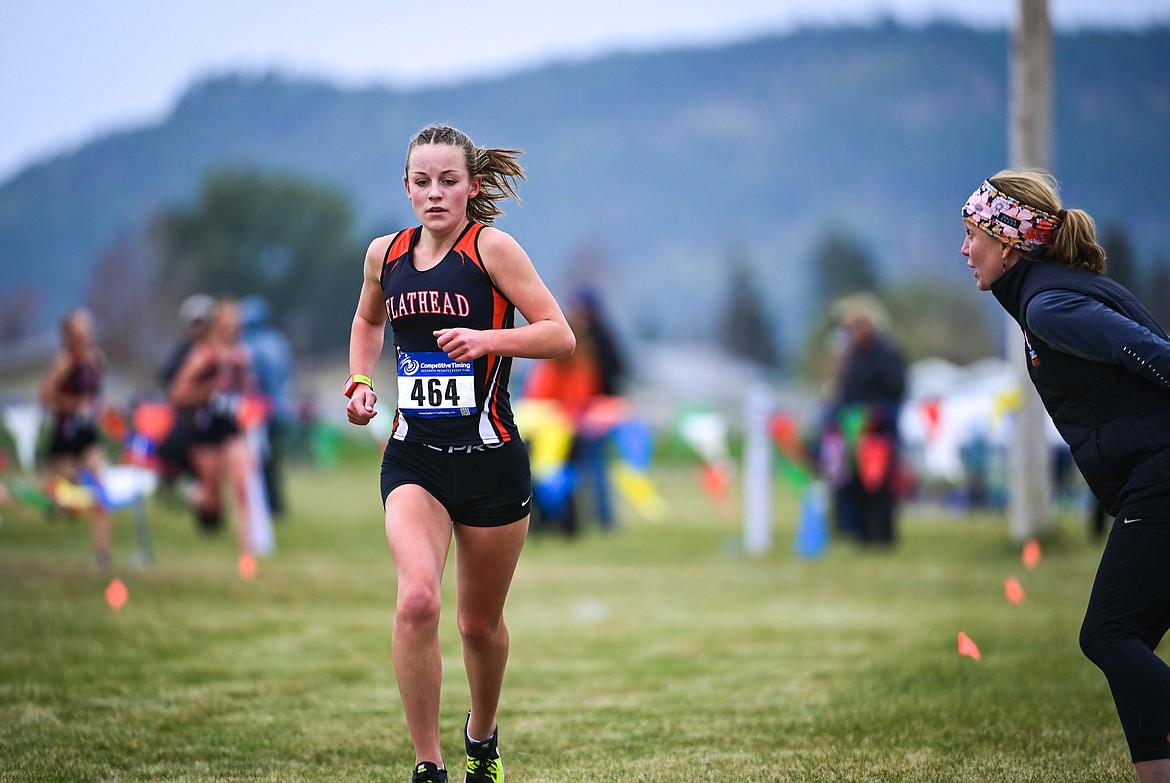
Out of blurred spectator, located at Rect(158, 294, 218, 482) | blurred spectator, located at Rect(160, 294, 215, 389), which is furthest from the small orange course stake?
blurred spectator, located at Rect(160, 294, 215, 389)

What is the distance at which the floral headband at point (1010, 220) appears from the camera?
12.1 feet

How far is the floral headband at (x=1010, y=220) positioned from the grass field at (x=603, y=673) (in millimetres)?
1876

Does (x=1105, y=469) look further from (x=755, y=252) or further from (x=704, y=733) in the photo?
(x=755, y=252)

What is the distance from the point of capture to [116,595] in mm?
8555

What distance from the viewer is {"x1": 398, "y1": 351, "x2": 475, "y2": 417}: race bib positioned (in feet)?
12.8

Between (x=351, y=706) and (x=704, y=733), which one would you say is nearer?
(x=704, y=733)

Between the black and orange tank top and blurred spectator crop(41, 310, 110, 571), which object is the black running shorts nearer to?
the black and orange tank top

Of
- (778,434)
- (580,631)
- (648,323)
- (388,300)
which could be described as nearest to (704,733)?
(388,300)

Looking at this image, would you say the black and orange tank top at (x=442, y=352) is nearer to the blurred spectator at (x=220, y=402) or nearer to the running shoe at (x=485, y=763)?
the running shoe at (x=485, y=763)

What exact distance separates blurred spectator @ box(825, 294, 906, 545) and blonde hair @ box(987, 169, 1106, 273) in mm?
9045

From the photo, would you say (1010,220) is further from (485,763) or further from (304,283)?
(304,283)

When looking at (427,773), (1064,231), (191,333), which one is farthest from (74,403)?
(1064,231)

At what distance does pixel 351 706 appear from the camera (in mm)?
5586

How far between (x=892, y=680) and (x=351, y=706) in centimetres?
268
